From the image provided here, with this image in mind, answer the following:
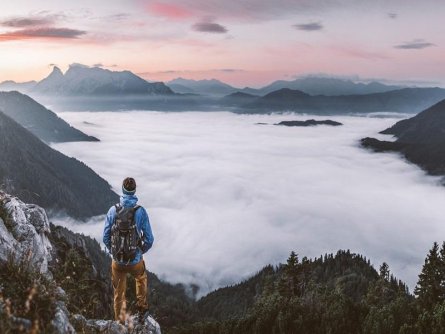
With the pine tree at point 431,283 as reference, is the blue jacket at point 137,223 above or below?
above

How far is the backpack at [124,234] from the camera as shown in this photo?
10148 millimetres

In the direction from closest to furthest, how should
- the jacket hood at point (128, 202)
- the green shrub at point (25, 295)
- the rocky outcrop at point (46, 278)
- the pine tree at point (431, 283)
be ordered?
1. the green shrub at point (25, 295)
2. the rocky outcrop at point (46, 278)
3. the jacket hood at point (128, 202)
4. the pine tree at point (431, 283)

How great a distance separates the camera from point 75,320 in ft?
28.4

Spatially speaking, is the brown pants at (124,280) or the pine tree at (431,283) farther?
the pine tree at (431,283)

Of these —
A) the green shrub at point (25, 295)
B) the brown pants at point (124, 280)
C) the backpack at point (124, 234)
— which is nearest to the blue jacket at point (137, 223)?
the backpack at point (124, 234)

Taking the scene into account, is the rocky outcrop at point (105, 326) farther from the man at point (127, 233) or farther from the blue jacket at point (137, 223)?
the blue jacket at point (137, 223)

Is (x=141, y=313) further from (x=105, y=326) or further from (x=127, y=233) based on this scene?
(x=127, y=233)

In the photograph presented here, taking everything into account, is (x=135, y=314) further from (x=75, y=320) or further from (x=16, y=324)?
(x=16, y=324)

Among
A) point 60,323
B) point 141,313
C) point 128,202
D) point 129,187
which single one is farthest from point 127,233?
point 60,323

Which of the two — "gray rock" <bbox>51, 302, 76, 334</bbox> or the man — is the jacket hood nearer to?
the man

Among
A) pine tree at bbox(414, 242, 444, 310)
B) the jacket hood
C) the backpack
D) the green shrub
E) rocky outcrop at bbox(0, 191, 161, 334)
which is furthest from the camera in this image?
pine tree at bbox(414, 242, 444, 310)

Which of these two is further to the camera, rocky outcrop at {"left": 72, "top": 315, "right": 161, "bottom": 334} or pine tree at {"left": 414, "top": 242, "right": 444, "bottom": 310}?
pine tree at {"left": 414, "top": 242, "right": 444, "bottom": 310}

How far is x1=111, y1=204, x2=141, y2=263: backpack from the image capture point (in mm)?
10148

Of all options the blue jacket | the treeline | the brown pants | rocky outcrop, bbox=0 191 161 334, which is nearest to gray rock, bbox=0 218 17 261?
rocky outcrop, bbox=0 191 161 334
